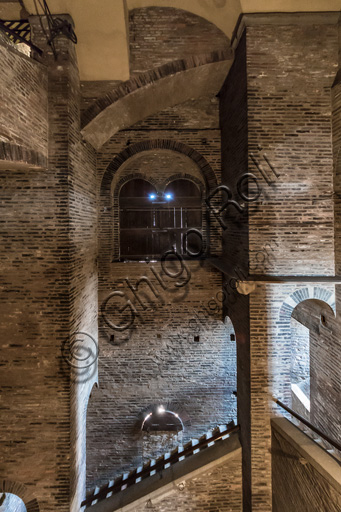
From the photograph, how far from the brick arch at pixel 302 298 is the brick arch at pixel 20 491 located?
497 centimetres

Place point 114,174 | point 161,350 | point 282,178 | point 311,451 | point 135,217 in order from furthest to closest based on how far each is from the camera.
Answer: point 135,217 < point 161,350 < point 114,174 < point 282,178 < point 311,451

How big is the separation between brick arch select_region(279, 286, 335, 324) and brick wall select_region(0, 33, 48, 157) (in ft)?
15.6

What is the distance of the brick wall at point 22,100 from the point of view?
12.6 feet

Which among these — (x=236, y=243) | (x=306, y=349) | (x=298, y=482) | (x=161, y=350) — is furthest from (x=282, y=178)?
(x=306, y=349)

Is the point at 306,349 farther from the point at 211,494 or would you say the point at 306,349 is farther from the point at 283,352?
the point at 211,494

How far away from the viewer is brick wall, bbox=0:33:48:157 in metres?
3.83

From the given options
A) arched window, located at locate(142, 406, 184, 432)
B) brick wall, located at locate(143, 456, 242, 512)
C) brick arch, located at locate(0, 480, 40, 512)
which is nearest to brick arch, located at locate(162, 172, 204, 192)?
arched window, located at locate(142, 406, 184, 432)

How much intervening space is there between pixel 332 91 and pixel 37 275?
5896 millimetres

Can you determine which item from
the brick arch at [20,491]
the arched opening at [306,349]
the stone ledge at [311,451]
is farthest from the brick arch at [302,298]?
the brick arch at [20,491]

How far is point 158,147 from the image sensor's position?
7098 mm

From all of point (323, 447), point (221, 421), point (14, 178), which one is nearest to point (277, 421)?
point (323, 447)

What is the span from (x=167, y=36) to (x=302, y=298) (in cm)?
556

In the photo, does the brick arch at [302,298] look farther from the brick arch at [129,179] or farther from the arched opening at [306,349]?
the brick arch at [129,179]

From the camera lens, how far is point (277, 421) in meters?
4.85
